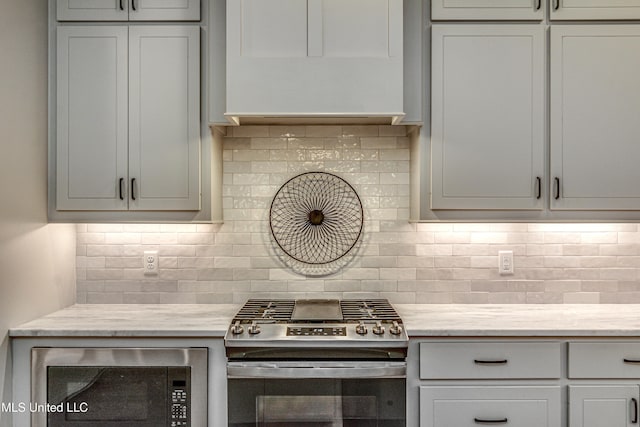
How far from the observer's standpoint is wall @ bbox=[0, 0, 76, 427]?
2.08 m

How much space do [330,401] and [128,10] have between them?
1750 millimetres

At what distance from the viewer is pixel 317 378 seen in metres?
2.06

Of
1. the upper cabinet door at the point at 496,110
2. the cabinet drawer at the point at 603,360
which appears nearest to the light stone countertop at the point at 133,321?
the upper cabinet door at the point at 496,110

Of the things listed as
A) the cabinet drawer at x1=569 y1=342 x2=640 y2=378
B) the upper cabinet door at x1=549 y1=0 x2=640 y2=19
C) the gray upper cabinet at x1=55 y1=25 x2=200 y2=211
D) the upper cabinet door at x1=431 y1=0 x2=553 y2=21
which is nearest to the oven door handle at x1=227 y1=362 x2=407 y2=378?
the cabinet drawer at x1=569 y1=342 x2=640 y2=378

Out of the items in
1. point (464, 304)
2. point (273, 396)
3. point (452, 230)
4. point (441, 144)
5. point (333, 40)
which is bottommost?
point (273, 396)

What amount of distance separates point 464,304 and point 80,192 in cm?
178

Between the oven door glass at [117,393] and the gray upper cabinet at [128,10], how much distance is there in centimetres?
139

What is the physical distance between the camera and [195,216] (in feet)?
7.84

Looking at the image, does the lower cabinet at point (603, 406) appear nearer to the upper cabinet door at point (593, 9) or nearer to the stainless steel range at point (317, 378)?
the stainless steel range at point (317, 378)

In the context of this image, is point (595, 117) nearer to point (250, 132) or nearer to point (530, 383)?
point (530, 383)

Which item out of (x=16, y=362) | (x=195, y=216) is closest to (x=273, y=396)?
(x=195, y=216)

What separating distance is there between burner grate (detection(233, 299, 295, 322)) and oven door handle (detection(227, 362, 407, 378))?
22 centimetres

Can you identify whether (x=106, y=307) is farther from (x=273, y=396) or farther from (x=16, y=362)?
(x=273, y=396)

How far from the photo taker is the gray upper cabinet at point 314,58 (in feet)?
7.34
